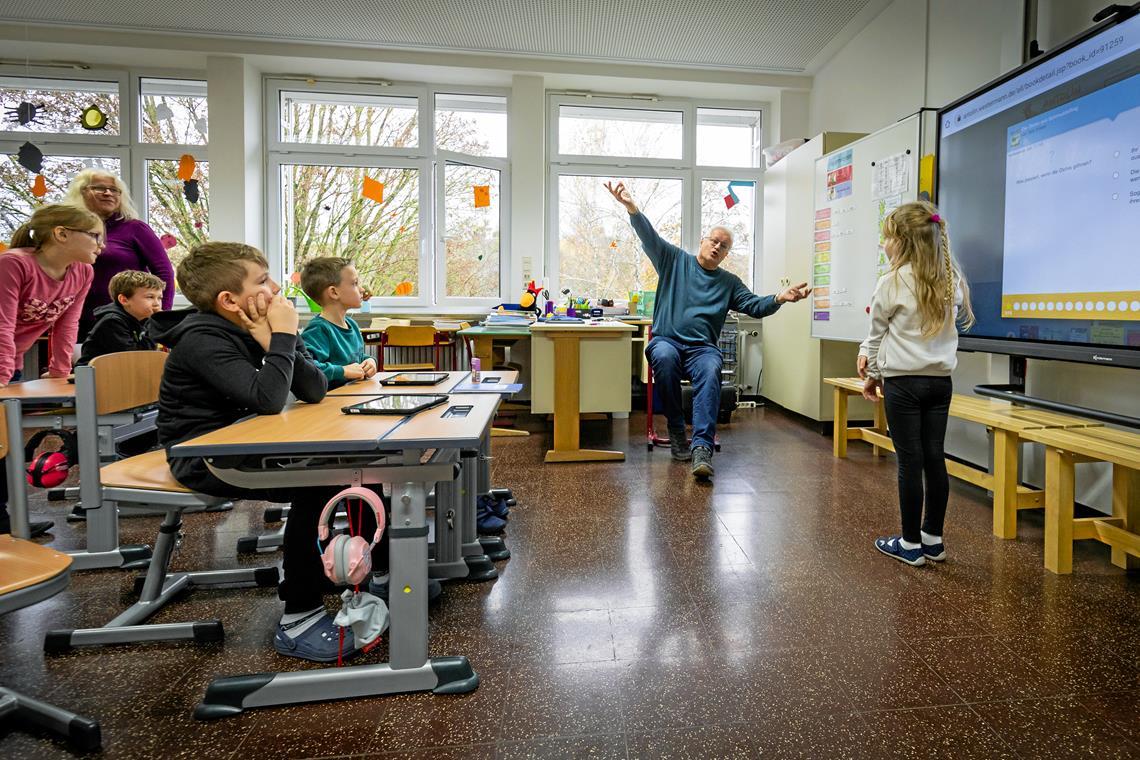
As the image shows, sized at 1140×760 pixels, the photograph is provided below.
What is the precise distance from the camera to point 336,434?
118 cm

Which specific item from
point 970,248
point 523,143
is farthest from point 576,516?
point 523,143

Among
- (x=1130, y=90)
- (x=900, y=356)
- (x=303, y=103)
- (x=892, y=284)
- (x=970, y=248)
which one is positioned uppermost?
→ (x=303, y=103)

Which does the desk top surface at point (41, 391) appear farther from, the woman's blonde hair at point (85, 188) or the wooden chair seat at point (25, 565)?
the woman's blonde hair at point (85, 188)

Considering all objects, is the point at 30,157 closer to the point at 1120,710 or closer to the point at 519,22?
the point at 519,22

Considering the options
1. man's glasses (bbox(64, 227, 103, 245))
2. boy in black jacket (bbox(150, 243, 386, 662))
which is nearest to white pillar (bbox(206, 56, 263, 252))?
man's glasses (bbox(64, 227, 103, 245))

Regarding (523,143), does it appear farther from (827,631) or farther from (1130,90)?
(827,631)

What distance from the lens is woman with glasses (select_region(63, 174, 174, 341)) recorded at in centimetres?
277

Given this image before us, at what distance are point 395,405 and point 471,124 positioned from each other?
4692 millimetres

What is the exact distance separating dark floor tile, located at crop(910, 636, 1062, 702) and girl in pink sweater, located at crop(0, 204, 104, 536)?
9.02 feet

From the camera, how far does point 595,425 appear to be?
4621 millimetres

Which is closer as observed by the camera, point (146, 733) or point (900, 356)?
point (146, 733)

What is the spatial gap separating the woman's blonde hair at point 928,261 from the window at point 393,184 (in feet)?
12.8

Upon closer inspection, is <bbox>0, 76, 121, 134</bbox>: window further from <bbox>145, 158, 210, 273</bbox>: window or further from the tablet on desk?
the tablet on desk

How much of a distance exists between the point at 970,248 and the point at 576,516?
75.6 inches
